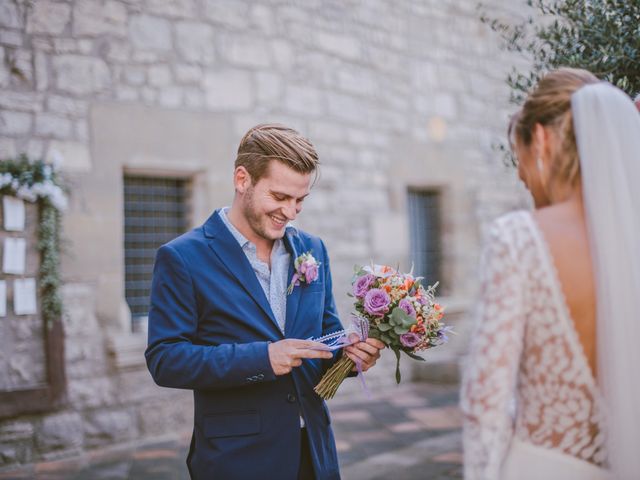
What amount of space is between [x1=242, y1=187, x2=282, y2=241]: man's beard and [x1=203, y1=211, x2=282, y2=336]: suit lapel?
0.30 ft

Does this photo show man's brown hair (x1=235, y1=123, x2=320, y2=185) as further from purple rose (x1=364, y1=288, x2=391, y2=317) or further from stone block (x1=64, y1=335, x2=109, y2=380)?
stone block (x1=64, y1=335, x2=109, y2=380)

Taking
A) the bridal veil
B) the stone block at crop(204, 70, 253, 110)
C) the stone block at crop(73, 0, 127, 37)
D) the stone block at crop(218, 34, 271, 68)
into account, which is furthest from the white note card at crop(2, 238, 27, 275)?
the bridal veil

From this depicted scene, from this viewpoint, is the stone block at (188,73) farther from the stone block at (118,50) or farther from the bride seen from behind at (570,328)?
the bride seen from behind at (570,328)

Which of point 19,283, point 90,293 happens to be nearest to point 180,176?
point 90,293

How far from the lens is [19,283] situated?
15.9 ft

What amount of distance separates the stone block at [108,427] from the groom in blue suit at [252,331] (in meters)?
3.29

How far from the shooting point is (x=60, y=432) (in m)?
4.96

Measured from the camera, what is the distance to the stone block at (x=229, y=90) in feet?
19.9

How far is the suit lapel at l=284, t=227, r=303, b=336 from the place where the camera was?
2.27 meters

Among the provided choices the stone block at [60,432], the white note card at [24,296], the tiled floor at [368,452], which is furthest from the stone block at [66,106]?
the tiled floor at [368,452]

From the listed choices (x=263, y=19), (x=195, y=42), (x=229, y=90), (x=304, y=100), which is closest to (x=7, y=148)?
(x=195, y=42)

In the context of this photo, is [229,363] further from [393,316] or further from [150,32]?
[150,32]

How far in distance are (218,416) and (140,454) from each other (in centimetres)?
320

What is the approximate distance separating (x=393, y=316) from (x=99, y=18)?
4312mm
